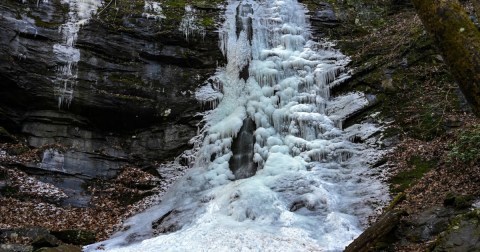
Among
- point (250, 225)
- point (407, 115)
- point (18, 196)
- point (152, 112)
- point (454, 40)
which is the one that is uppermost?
point (454, 40)

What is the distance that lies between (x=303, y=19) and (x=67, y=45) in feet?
30.0

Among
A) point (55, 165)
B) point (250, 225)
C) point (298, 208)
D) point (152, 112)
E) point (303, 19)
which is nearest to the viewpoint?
point (250, 225)

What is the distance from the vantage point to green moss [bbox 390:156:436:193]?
918 cm

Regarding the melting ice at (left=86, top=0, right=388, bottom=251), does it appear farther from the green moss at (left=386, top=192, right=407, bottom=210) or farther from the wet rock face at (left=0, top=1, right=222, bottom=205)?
the wet rock face at (left=0, top=1, right=222, bottom=205)

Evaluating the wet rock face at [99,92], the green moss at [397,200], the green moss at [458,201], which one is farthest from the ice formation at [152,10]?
the green moss at [458,201]

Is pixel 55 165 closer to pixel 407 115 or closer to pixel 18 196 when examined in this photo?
pixel 18 196

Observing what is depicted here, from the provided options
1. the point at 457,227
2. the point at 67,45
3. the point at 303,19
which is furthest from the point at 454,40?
the point at 303,19

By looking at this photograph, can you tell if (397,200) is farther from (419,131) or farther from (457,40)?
(457,40)

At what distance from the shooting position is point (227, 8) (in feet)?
56.0

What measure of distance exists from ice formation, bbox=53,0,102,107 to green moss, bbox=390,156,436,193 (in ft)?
32.5

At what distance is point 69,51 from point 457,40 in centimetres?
1291

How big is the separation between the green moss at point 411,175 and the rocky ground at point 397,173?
2 centimetres

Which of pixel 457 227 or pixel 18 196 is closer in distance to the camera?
pixel 457 227

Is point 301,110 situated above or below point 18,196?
above
